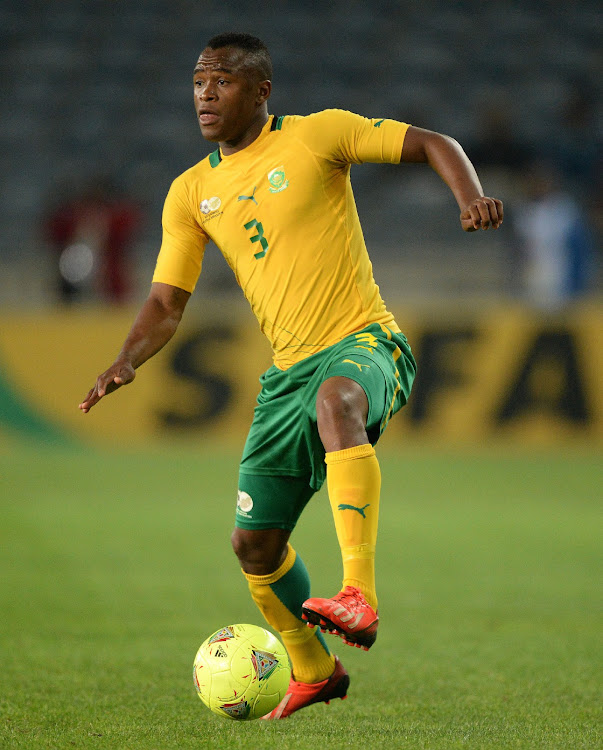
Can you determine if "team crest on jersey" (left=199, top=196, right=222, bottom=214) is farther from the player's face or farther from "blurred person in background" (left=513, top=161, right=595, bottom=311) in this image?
"blurred person in background" (left=513, top=161, right=595, bottom=311)

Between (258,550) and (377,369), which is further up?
(377,369)

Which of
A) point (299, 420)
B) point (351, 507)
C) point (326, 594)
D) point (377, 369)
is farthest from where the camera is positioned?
point (326, 594)

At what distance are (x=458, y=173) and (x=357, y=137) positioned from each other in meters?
0.45

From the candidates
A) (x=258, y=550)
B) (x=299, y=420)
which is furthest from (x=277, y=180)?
(x=258, y=550)

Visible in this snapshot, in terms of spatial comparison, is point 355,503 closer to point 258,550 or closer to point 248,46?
point 258,550

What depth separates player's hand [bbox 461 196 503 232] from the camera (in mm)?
3506

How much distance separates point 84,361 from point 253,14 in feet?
28.3

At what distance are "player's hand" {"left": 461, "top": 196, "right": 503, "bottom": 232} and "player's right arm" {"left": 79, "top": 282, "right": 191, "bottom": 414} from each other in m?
1.25

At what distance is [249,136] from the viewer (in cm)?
417

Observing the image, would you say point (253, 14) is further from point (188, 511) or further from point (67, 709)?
point (67, 709)

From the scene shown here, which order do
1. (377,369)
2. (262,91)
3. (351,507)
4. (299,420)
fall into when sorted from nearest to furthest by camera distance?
1. (351,507)
2. (377,369)
3. (299,420)
4. (262,91)

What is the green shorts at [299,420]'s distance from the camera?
385 centimetres

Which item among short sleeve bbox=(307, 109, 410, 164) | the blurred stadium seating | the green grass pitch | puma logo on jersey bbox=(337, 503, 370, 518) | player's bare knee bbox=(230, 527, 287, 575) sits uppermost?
the blurred stadium seating

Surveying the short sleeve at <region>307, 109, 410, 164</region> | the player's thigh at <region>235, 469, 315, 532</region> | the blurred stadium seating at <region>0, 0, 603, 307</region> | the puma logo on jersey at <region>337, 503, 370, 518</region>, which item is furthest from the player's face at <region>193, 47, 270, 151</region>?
the blurred stadium seating at <region>0, 0, 603, 307</region>
